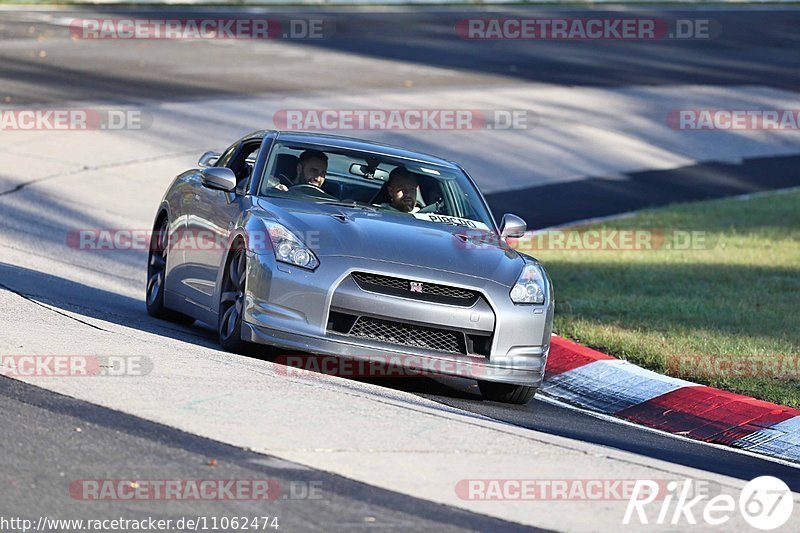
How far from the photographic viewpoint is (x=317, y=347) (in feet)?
27.9

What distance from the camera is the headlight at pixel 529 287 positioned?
887 cm

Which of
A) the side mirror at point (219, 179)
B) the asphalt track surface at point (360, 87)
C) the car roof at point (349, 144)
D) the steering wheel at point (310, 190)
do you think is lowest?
the asphalt track surface at point (360, 87)

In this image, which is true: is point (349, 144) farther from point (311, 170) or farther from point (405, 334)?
point (405, 334)

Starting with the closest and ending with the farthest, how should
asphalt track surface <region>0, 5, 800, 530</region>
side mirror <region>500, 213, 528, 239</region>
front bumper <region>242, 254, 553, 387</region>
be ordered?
asphalt track surface <region>0, 5, 800, 530</region>
front bumper <region>242, 254, 553, 387</region>
side mirror <region>500, 213, 528, 239</region>

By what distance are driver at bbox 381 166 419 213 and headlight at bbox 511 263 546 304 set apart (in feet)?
3.61

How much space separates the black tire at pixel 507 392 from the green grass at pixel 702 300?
1.42m

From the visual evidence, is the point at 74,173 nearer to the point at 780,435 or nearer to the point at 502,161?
Result: the point at 502,161

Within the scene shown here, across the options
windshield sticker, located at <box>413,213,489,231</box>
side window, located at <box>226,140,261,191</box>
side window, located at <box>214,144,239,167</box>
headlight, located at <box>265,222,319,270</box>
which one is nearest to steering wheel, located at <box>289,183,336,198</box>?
windshield sticker, located at <box>413,213,489,231</box>

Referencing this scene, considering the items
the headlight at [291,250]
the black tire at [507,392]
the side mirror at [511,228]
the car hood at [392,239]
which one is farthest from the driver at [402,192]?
the black tire at [507,392]

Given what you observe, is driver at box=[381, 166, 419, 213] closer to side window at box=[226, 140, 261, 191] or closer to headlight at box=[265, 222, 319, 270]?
side window at box=[226, 140, 261, 191]

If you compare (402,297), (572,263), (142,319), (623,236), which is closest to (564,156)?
(623,236)

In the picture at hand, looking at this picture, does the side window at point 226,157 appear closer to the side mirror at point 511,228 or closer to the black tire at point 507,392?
the side mirror at point 511,228

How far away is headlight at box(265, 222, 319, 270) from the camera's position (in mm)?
8597

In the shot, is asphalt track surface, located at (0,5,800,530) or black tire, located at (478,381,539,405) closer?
asphalt track surface, located at (0,5,800,530)
